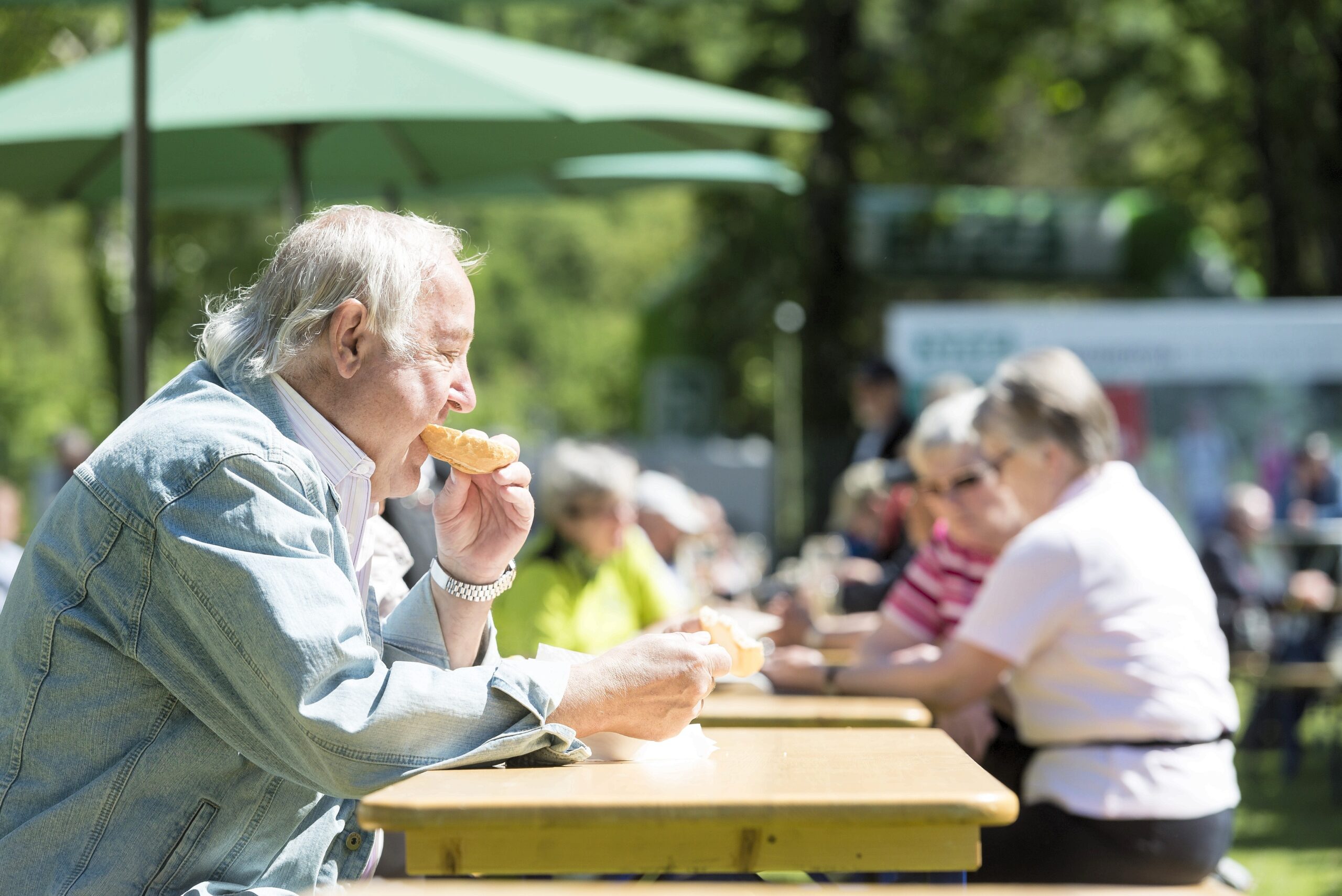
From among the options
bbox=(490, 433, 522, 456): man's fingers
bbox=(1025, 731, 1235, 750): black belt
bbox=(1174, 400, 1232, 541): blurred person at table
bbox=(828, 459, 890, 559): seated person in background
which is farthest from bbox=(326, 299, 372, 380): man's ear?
bbox=(1174, 400, 1232, 541): blurred person at table

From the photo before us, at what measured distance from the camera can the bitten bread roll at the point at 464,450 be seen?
77.8 inches

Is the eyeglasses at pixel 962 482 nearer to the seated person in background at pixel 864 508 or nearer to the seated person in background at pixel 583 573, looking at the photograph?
the seated person in background at pixel 583 573

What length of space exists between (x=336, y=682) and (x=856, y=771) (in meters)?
0.62

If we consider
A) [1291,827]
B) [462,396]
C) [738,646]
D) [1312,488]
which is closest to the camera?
[462,396]

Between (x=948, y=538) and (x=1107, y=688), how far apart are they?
0.94 m

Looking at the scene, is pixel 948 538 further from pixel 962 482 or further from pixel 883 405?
pixel 883 405

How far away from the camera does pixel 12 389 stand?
2227cm

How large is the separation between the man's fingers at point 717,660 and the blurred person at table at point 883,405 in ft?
16.1

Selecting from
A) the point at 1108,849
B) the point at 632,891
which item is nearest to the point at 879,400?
the point at 1108,849

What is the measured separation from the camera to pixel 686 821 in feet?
5.05

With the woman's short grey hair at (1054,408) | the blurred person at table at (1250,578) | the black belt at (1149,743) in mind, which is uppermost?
the woman's short grey hair at (1054,408)

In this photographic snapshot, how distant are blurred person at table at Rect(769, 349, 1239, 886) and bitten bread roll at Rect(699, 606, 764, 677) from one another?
39.9 inches

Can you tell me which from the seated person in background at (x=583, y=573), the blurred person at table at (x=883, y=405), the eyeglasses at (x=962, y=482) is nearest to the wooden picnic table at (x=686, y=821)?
the eyeglasses at (x=962, y=482)

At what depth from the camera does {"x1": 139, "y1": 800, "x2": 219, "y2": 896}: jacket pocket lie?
65.6 inches
